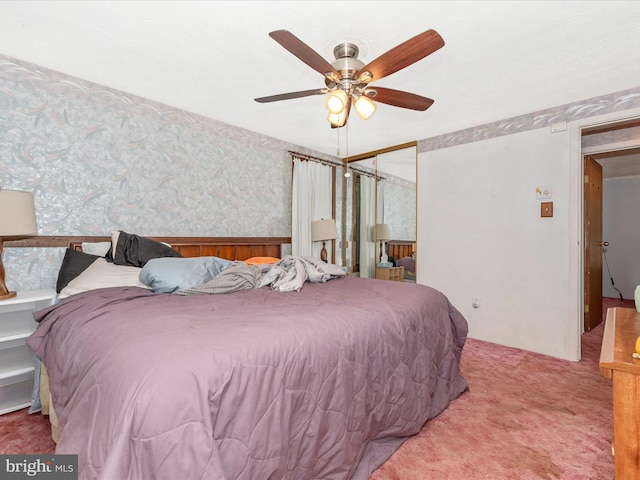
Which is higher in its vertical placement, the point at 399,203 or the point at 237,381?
the point at 399,203

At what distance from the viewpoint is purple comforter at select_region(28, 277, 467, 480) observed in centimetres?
84

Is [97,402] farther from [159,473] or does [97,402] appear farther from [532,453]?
[532,453]

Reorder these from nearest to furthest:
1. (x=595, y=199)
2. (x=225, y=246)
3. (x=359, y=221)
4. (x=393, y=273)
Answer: (x=225, y=246) → (x=595, y=199) → (x=393, y=273) → (x=359, y=221)

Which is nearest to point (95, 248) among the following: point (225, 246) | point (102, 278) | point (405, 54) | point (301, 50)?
point (102, 278)

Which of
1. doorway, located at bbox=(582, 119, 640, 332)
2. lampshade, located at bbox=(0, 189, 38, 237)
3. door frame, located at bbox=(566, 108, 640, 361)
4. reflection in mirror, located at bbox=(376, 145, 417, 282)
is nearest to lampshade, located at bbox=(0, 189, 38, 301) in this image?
lampshade, located at bbox=(0, 189, 38, 237)

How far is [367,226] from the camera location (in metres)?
4.66

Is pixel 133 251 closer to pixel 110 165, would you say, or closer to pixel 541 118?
pixel 110 165

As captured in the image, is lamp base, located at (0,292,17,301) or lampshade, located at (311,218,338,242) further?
lampshade, located at (311,218,338,242)

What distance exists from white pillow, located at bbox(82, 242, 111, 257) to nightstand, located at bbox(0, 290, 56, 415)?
0.40m

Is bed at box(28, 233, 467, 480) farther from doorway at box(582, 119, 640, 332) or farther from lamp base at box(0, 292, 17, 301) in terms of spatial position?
doorway at box(582, 119, 640, 332)

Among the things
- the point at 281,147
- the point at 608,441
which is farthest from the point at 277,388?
the point at 281,147

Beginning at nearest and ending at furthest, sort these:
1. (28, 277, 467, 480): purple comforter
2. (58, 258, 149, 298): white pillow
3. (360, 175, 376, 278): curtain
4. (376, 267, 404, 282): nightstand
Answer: (28, 277, 467, 480): purple comforter → (58, 258, 149, 298): white pillow → (376, 267, 404, 282): nightstand → (360, 175, 376, 278): curtain

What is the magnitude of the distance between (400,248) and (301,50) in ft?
10.3

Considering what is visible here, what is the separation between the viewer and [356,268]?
191 inches
